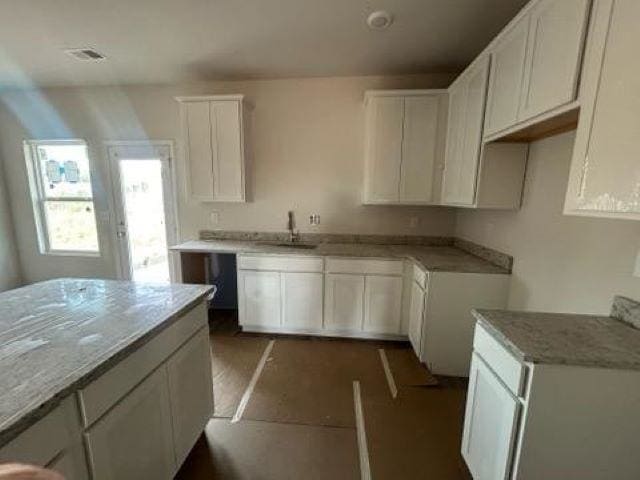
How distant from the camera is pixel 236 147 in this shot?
2.96 meters

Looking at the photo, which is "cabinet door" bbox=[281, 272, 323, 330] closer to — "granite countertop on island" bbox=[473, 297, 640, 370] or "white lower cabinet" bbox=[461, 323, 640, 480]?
"granite countertop on island" bbox=[473, 297, 640, 370]

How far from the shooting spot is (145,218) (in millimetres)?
3572

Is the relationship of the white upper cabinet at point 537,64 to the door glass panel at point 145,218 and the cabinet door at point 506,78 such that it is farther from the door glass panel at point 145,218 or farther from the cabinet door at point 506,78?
the door glass panel at point 145,218

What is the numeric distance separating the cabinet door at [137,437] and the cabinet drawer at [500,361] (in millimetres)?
1412

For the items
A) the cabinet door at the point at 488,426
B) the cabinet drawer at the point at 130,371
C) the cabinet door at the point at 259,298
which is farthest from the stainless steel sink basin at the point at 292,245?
the cabinet door at the point at 488,426

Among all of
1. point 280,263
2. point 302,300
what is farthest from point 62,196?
point 302,300

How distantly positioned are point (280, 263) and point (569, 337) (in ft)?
7.13

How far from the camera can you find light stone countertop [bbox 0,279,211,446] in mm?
768

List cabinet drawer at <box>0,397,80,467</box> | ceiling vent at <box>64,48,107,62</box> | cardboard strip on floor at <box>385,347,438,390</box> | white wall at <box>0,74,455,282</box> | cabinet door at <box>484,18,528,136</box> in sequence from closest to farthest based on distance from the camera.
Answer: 1. cabinet drawer at <box>0,397,80,467</box>
2. cabinet door at <box>484,18,528,136</box>
3. cardboard strip on floor at <box>385,347,438,390</box>
4. ceiling vent at <box>64,48,107,62</box>
5. white wall at <box>0,74,455,282</box>

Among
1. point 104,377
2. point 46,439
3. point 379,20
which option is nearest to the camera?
point 46,439

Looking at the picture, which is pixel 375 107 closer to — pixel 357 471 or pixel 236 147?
pixel 236 147

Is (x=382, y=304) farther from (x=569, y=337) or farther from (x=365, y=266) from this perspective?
(x=569, y=337)

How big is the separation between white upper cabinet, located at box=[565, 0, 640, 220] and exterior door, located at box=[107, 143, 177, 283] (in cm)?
362

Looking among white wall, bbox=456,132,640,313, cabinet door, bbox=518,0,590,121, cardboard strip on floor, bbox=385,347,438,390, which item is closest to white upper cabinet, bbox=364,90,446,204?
white wall, bbox=456,132,640,313
